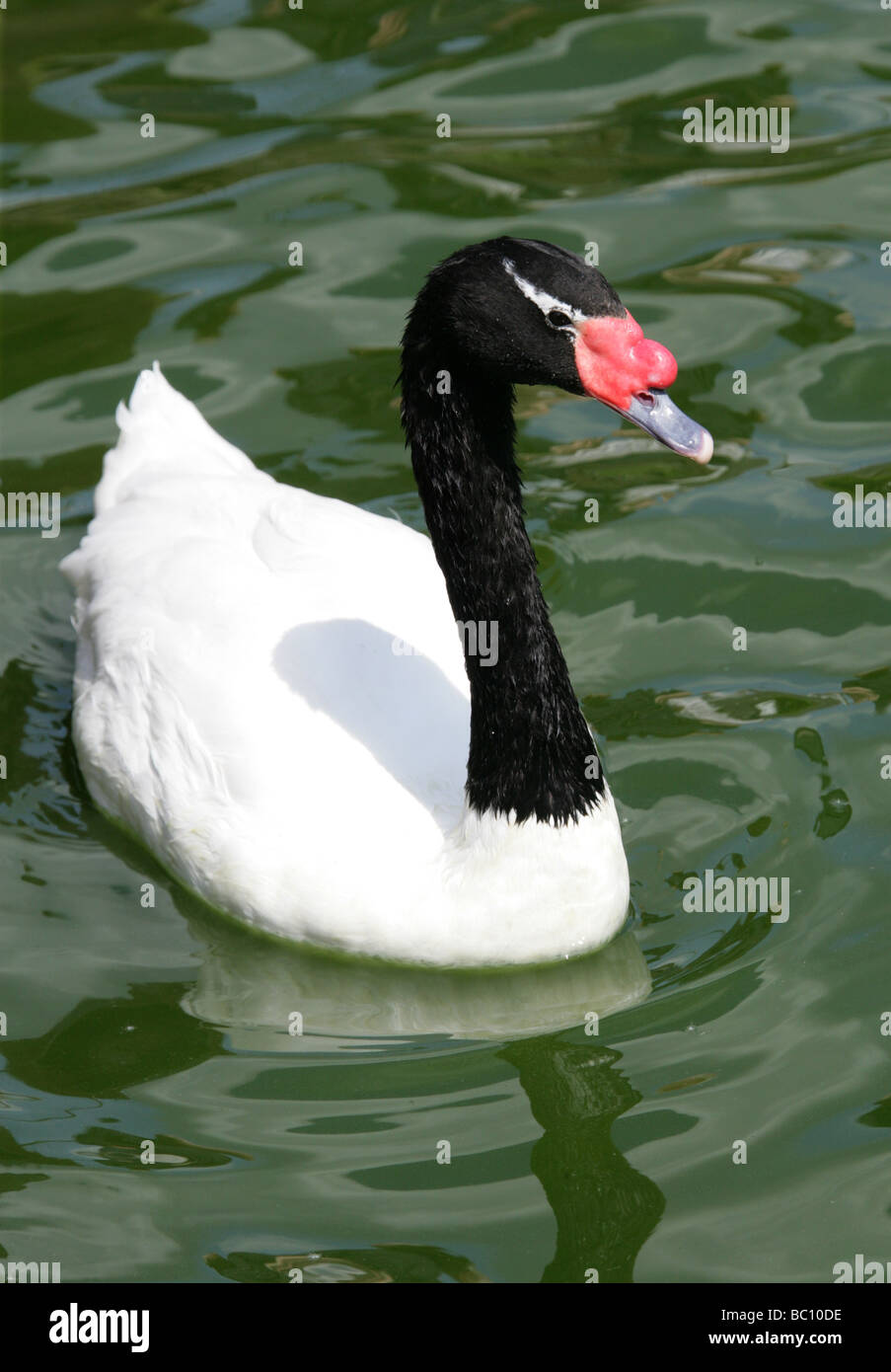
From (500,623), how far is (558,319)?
115cm

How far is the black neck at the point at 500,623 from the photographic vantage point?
20.8 feet

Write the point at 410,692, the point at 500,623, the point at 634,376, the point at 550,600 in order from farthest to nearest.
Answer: the point at 550,600
the point at 410,692
the point at 500,623
the point at 634,376

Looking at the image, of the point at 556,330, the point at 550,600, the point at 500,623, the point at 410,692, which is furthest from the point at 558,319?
the point at 550,600

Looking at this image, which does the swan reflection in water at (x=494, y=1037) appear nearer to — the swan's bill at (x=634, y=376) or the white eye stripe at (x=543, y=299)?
the swan's bill at (x=634, y=376)

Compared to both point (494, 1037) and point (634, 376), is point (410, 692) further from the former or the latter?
point (634, 376)

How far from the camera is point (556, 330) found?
5.97m

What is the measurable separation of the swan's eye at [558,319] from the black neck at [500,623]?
1.27 ft

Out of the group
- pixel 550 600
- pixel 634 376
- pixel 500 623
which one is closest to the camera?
pixel 634 376

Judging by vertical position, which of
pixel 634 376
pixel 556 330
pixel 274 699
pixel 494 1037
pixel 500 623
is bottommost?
pixel 494 1037

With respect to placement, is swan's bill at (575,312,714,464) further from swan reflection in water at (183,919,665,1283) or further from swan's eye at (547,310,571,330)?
swan reflection in water at (183,919,665,1283)

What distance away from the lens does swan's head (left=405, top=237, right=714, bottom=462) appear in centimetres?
589

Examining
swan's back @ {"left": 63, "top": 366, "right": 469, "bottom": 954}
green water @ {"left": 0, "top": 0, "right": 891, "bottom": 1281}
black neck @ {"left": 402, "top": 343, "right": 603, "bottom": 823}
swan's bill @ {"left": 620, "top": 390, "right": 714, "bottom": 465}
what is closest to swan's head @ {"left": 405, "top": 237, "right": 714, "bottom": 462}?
swan's bill @ {"left": 620, "top": 390, "right": 714, "bottom": 465}

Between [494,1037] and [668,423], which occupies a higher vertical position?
[668,423]

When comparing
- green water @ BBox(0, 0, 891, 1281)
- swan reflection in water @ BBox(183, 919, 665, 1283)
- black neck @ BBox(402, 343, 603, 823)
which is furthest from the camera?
black neck @ BBox(402, 343, 603, 823)
